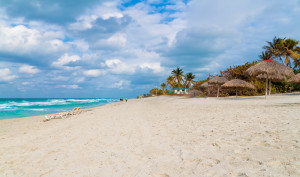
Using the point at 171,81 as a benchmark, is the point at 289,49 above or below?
above

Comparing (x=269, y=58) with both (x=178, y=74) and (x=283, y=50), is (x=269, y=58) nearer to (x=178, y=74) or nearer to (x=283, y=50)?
(x=283, y=50)

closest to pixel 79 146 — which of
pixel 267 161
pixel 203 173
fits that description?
pixel 203 173

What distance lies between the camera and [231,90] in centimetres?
2459

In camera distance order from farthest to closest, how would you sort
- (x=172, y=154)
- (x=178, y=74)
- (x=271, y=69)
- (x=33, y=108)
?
(x=178, y=74) → (x=33, y=108) → (x=271, y=69) → (x=172, y=154)

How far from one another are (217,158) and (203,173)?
62cm

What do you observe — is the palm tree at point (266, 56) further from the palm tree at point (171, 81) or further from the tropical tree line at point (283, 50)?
the palm tree at point (171, 81)

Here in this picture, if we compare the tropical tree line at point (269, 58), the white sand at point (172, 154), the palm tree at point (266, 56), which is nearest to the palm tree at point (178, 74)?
the tropical tree line at point (269, 58)

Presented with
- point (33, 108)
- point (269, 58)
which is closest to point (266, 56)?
point (269, 58)

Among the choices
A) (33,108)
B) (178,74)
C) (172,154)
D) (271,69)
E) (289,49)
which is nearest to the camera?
(172,154)

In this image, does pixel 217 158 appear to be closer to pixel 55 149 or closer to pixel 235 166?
pixel 235 166

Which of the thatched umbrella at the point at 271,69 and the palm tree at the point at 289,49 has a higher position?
the palm tree at the point at 289,49

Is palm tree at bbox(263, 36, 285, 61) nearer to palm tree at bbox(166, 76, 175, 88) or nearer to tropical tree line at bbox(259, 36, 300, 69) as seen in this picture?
tropical tree line at bbox(259, 36, 300, 69)

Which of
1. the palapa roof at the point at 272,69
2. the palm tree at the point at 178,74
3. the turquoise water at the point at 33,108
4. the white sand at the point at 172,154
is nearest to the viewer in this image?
the white sand at the point at 172,154

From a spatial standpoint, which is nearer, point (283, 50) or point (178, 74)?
point (283, 50)
